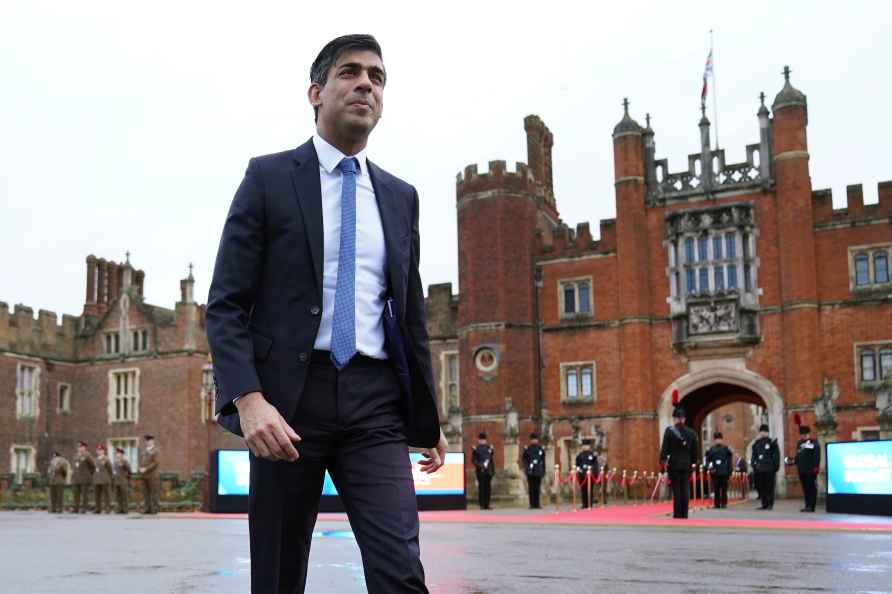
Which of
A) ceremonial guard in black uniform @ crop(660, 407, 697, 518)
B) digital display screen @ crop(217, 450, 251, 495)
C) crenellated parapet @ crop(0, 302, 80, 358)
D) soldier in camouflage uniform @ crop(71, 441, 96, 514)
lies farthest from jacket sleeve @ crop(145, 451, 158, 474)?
crenellated parapet @ crop(0, 302, 80, 358)

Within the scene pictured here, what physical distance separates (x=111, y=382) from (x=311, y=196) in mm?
42649

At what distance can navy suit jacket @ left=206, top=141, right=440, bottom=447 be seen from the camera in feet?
11.4

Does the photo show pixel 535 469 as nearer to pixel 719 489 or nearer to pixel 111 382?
pixel 719 489

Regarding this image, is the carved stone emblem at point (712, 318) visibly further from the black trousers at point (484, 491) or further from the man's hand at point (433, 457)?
the man's hand at point (433, 457)

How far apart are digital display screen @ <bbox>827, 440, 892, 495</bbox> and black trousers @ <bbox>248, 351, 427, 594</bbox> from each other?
662 inches

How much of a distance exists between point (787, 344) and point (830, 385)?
2.08 metres

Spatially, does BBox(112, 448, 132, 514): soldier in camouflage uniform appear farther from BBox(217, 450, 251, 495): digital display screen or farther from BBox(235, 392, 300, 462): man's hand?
BBox(235, 392, 300, 462): man's hand

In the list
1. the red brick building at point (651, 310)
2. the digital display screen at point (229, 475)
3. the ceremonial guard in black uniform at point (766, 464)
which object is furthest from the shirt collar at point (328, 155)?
the red brick building at point (651, 310)

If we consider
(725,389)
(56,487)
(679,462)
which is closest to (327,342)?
(679,462)

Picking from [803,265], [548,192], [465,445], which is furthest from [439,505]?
[548,192]

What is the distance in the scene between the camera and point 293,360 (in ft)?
11.5

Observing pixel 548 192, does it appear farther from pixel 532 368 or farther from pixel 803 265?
pixel 803 265

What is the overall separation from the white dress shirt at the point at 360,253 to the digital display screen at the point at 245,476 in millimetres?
17499

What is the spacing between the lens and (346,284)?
3.66 meters
